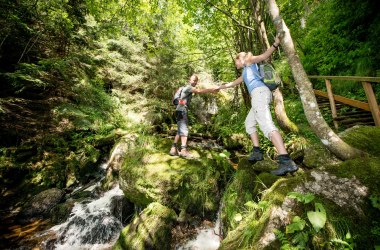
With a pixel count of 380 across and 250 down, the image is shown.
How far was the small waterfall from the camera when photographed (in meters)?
5.84

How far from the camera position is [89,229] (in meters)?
6.22

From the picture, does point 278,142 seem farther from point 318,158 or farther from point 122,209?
point 122,209

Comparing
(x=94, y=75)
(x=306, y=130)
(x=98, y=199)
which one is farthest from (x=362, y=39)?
(x=94, y=75)

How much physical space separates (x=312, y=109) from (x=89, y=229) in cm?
655

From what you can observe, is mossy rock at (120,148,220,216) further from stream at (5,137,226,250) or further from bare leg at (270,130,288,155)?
bare leg at (270,130,288,155)

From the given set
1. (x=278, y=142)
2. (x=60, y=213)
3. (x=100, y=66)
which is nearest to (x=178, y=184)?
(x=278, y=142)

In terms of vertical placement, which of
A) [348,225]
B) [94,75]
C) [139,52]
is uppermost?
[139,52]

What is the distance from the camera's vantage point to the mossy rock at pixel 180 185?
17.9 ft

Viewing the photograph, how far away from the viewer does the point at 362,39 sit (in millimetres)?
7773

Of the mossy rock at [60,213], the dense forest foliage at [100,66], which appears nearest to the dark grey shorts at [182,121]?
the dense forest foliage at [100,66]

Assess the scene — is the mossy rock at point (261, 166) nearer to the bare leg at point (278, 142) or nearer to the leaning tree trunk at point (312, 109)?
the bare leg at point (278, 142)

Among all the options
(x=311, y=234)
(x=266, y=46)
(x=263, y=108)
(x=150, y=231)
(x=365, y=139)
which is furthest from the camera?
(x=266, y=46)

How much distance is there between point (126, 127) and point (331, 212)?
1115 centimetres

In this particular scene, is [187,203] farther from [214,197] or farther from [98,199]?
[98,199]
